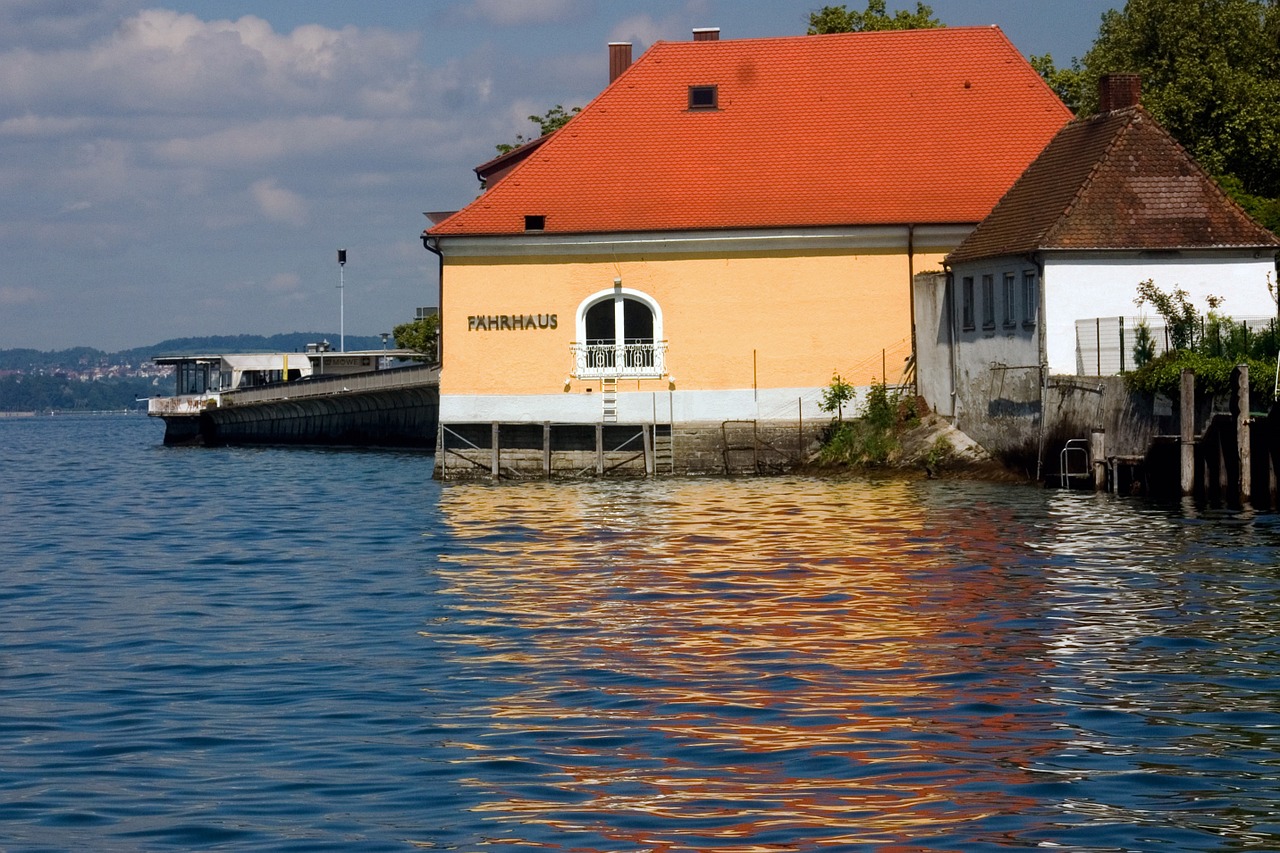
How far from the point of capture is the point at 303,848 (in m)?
10.9

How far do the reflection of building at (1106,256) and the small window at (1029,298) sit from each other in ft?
0.07

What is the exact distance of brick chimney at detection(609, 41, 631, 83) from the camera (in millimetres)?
52312

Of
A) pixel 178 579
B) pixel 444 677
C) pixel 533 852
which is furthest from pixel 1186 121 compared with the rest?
pixel 533 852

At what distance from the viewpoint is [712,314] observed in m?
44.3

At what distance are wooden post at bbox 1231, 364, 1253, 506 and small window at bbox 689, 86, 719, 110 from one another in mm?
20237

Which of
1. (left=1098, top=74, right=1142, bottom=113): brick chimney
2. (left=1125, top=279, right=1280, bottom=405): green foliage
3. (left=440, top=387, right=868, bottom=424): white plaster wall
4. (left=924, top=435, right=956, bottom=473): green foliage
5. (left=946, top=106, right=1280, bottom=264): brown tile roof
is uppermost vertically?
(left=1098, top=74, right=1142, bottom=113): brick chimney

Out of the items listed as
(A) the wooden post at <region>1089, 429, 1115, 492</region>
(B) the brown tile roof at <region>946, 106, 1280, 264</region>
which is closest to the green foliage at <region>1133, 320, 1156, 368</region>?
(A) the wooden post at <region>1089, 429, 1115, 492</region>

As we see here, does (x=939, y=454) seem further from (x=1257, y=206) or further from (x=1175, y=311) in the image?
(x=1257, y=206)

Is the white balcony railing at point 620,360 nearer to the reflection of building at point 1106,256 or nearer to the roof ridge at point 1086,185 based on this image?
the reflection of building at point 1106,256

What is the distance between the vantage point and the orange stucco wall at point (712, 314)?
145 feet

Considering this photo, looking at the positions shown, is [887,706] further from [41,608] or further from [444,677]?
[41,608]

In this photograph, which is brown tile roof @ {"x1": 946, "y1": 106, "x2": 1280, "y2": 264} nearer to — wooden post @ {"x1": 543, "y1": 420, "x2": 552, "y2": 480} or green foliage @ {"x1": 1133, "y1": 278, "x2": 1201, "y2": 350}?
green foliage @ {"x1": 1133, "y1": 278, "x2": 1201, "y2": 350}

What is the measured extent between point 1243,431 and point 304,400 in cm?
5014

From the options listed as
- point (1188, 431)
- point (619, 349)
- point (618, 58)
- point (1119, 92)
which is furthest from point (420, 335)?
point (1188, 431)
